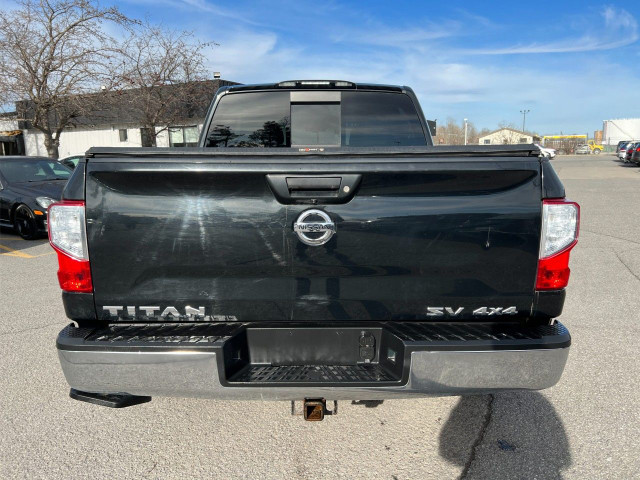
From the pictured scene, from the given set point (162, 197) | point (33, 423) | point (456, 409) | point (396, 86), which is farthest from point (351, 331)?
point (396, 86)

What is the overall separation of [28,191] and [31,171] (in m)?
1.03

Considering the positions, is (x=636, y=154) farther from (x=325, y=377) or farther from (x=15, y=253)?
(x=325, y=377)

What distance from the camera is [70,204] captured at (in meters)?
2.07

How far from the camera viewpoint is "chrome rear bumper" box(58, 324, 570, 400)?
202cm

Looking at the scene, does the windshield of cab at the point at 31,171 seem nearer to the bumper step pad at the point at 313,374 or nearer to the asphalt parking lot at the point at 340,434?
the asphalt parking lot at the point at 340,434

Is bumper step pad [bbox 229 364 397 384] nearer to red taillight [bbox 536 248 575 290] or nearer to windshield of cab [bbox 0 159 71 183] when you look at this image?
red taillight [bbox 536 248 575 290]

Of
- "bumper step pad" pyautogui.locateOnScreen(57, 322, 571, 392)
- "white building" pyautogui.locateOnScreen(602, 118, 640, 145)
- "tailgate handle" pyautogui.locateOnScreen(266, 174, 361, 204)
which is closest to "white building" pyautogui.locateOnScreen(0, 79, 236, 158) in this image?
"bumper step pad" pyautogui.locateOnScreen(57, 322, 571, 392)

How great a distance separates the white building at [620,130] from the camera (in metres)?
84.3

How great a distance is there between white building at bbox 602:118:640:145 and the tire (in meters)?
95.6

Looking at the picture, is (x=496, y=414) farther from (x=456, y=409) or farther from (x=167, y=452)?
(x=167, y=452)

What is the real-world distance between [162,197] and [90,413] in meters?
1.85

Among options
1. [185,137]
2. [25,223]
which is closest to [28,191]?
[25,223]

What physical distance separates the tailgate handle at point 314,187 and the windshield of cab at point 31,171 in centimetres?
986

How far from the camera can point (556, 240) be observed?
2.09m
